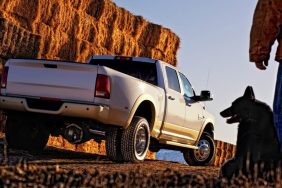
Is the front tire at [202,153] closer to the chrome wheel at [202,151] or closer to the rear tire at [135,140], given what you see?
the chrome wheel at [202,151]

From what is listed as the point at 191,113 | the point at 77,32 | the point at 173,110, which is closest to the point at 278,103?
the point at 173,110

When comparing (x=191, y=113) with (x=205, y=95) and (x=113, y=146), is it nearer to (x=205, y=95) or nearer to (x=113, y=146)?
(x=205, y=95)

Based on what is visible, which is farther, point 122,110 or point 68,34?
point 68,34

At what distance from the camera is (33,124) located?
9969 mm

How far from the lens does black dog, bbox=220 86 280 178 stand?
242 inches

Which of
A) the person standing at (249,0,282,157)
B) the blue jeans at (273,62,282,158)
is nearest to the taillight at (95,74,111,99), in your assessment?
the person standing at (249,0,282,157)

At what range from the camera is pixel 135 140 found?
943cm

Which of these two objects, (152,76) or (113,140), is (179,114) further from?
(113,140)

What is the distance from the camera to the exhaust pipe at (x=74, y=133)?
903 centimetres

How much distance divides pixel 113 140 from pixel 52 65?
1459 millimetres

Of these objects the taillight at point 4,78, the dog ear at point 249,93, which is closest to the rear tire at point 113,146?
the taillight at point 4,78

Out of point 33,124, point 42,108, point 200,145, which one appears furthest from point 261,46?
point 200,145

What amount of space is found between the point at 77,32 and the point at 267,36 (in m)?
19.3

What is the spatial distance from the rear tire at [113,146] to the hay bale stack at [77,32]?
31.7 feet
